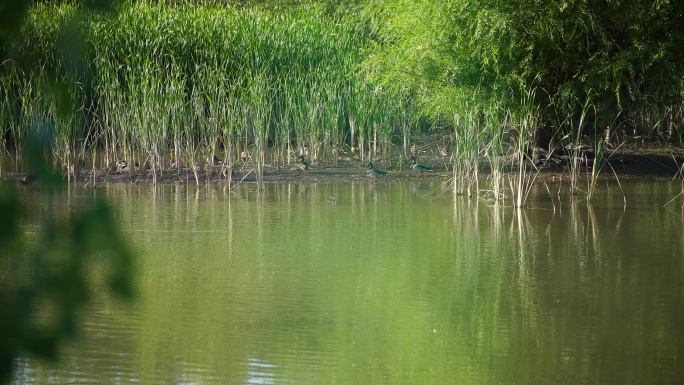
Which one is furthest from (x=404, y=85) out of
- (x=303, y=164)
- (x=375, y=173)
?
(x=303, y=164)

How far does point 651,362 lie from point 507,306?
4.96 feet

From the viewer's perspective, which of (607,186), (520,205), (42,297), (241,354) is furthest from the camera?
(607,186)

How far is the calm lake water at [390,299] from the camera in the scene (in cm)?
545

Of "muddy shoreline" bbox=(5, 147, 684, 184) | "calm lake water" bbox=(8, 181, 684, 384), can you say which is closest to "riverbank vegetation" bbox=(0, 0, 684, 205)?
"muddy shoreline" bbox=(5, 147, 684, 184)

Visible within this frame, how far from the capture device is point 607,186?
49.1 ft

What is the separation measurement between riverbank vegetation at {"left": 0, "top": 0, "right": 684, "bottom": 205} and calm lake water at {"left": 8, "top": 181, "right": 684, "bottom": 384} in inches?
79.7

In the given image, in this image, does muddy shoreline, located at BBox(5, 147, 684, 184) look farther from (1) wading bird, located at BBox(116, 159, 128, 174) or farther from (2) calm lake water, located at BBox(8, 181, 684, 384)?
(2) calm lake water, located at BBox(8, 181, 684, 384)

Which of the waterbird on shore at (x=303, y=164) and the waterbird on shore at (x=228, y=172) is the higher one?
the waterbird on shore at (x=303, y=164)

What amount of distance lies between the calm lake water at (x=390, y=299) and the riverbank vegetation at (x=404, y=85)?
2025 mm

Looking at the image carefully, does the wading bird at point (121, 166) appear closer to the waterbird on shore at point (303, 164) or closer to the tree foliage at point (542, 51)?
the waterbird on shore at point (303, 164)

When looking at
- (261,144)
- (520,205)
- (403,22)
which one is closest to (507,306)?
(520,205)

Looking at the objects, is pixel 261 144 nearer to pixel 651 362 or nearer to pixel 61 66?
pixel 651 362

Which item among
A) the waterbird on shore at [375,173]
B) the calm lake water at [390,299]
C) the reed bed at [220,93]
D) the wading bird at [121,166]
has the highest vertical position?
the reed bed at [220,93]

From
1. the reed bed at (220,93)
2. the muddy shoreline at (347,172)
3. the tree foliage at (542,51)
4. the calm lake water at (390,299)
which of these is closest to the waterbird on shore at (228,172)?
the muddy shoreline at (347,172)
